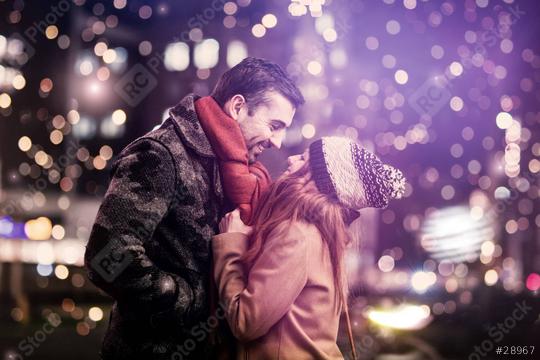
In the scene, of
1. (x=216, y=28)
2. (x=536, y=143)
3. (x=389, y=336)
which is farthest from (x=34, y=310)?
(x=216, y=28)

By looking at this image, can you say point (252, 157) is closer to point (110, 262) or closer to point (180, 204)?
point (180, 204)

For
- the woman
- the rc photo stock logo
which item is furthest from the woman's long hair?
the rc photo stock logo

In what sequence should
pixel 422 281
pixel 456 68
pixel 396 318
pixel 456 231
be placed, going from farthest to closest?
pixel 422 281 < pixel 396 318 < pixel 456 231 < pixel 456 68

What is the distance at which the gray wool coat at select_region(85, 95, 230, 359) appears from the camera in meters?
2.90

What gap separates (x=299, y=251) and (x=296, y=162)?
0.47 m

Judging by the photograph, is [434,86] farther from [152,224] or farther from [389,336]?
[389,336]

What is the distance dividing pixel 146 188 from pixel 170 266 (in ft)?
1.31

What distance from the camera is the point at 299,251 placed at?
3104mm

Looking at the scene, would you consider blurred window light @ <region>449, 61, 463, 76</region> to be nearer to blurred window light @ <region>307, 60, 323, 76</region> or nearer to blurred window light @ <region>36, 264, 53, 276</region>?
blurred window light @ <region>307, 60, 323, 76</region>

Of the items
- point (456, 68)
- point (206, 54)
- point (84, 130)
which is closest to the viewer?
point (206, 54)

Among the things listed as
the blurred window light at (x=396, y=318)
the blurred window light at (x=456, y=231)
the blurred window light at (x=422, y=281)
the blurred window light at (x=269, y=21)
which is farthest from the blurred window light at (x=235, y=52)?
the blurred window light at (x=422, y=281)

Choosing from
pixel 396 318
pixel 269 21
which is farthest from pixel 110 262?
pixel 396 318

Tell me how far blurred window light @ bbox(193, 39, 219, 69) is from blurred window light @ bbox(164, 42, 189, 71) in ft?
0.23

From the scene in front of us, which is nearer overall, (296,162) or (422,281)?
(296,162)
